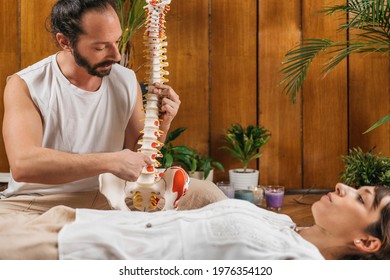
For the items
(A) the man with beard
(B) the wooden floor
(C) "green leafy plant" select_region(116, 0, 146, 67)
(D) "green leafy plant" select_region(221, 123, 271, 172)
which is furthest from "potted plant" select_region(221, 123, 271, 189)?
(A) the man with beard

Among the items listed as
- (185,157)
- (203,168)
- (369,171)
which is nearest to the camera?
(369,171)

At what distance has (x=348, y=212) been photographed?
4.18ft

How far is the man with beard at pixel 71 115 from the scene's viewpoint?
4.51 feet

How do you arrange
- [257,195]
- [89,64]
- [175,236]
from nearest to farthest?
[175,236] < [89,64] < [257,195]

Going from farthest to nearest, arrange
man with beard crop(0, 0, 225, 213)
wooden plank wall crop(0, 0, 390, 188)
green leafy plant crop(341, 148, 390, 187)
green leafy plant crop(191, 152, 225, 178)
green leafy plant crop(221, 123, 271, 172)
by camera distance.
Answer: wooden plank wall crop(0, 0, 390, 188) < green leafy plant crop(221, 123, 271, 172) < green leafy plant crop(191, 152, 225, 178) < green leafy plant crop(341, 148, 390, 187) < man with beard crop(0, 0, 225, 213)

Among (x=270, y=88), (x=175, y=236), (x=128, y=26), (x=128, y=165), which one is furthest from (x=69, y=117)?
(x=270, y=88)

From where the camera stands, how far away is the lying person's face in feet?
4.14

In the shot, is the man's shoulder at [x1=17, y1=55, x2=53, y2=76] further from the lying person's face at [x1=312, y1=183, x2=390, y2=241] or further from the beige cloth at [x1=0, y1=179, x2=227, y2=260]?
the lying person's face at [x1=312, y1=183, x2=390, y2=241]

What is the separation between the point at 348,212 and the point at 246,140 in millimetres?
2255

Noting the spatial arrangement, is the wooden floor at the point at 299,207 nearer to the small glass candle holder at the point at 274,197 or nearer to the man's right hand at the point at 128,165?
the small glass candle holder at the point at 274,197

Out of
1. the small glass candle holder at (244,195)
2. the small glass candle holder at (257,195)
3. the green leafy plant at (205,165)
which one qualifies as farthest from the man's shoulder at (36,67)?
the green leafy plant at (205,165)

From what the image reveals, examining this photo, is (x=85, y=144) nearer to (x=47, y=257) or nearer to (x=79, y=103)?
(x=79, y=103)

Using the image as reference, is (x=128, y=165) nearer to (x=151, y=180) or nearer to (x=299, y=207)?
(x=151, y=180)

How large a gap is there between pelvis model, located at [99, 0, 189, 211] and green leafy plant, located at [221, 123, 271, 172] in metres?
2.12
